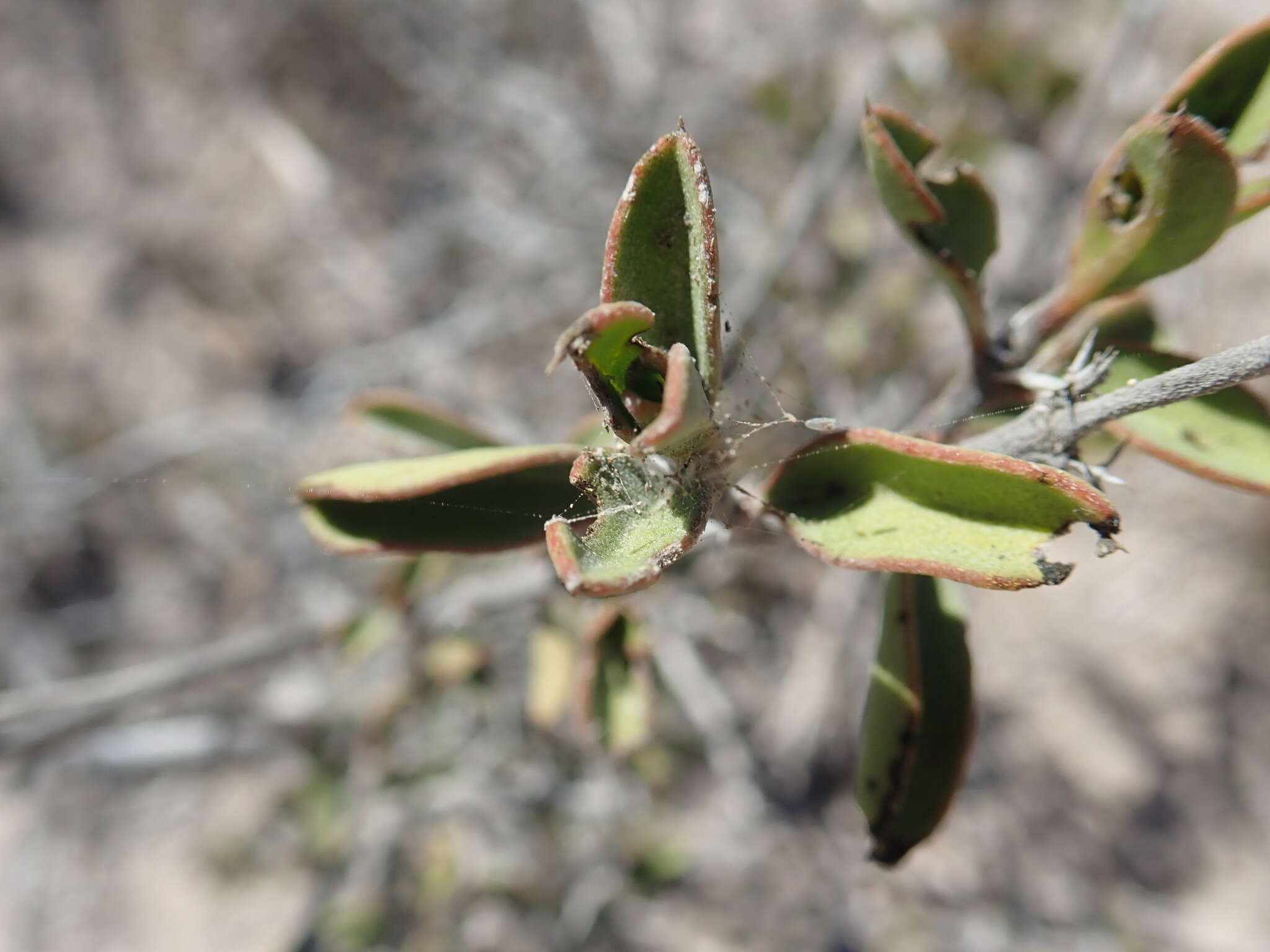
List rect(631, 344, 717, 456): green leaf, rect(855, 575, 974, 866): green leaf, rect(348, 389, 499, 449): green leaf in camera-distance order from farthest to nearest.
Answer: rect(348, 389, 499, 449): green leaf
rect(855, 575, 974, 866): green leaf
rect(631, 344, 717, 456): green leaf

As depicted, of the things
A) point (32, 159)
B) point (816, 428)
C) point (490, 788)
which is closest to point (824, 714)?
point (490, 788)

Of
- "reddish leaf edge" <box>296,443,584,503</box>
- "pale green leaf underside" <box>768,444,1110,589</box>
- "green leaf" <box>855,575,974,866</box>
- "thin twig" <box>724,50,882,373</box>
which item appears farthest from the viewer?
"thin twig" <box>724,50,882,373</box>

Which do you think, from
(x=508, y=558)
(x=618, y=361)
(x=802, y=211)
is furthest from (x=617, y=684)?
(x=802, y=211)

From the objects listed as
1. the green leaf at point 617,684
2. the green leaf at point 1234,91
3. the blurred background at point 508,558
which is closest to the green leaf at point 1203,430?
the green leaf at point 1234,91

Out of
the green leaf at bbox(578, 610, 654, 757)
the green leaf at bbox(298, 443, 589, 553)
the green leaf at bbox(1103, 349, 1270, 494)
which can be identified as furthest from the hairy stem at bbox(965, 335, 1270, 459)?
the green leaf at bbox(578, 610, 654, 757)

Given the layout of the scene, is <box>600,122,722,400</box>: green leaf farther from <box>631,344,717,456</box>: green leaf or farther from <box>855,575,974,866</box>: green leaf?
<box>855,575,974,866</box>: green leaf

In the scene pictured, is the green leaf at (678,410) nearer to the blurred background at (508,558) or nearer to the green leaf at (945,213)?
the green leaf at (945,213)
